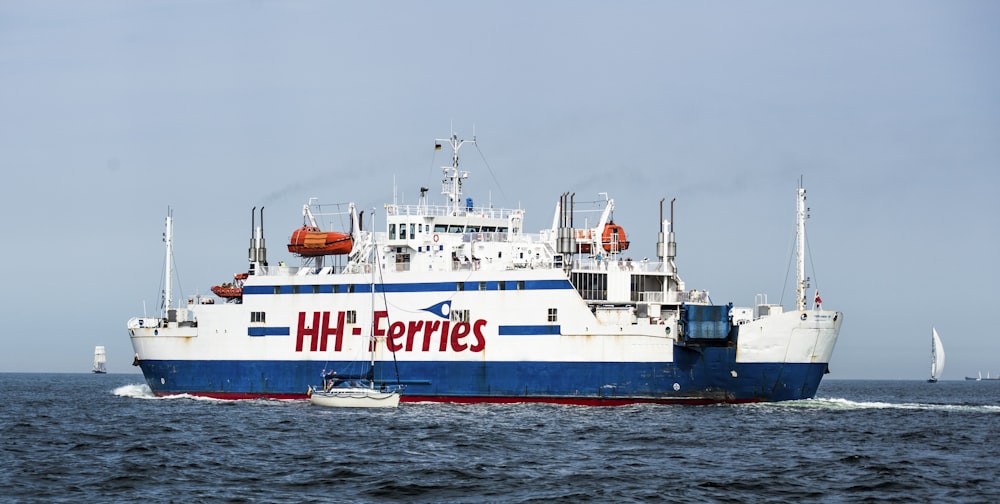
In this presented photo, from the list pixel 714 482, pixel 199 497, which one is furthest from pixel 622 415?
pixel 199 497

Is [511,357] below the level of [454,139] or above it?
below

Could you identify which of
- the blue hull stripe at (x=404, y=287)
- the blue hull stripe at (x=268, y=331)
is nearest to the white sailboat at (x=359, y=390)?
the blue hull stripe at (x=404, y=287)

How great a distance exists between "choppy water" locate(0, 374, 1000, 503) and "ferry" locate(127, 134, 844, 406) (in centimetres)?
171

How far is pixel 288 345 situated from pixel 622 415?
1796 cm

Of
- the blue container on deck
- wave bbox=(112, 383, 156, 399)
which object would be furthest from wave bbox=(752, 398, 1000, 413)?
wave bbox=(112, 383, 156, 399)

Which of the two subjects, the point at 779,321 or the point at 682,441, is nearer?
the point at 682,441

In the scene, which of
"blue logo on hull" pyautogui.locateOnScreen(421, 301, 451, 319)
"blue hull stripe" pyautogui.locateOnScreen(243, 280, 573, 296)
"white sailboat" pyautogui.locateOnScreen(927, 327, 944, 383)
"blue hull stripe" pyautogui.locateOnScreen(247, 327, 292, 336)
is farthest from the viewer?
"white sailboat" pyautogui.locateOnScreen(927, 327, 944, 383)

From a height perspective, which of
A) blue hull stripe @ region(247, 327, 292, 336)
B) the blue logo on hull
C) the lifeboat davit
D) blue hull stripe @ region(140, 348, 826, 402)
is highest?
the lifeboat davit

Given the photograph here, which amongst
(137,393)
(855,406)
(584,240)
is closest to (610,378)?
(584,240)

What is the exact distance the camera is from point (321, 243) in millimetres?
56469

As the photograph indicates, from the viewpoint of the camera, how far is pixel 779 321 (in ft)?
160

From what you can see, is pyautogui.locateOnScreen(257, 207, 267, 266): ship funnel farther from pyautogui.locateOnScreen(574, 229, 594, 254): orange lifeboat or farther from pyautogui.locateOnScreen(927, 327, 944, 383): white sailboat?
pyautogui.locateOnScreen(927, 327, 944, 383): white sailboat

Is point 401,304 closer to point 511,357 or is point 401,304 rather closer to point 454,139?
point 511,357

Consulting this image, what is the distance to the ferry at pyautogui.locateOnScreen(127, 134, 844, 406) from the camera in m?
49.2
